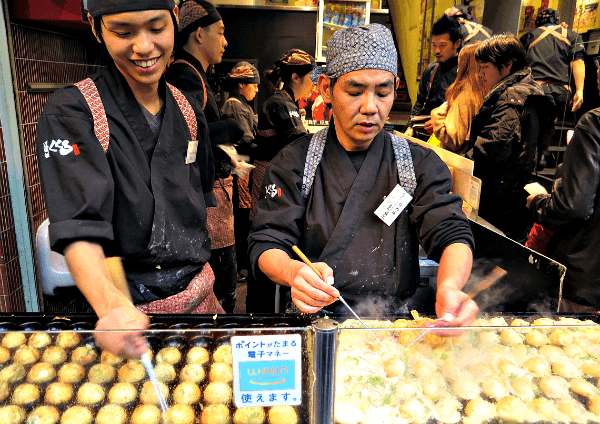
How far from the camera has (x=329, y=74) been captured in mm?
1533

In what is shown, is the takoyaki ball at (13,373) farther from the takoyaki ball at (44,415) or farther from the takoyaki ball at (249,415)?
the takoyaki ball at (249,415)

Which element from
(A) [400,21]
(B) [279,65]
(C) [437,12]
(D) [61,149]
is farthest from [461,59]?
(A) [400,21]

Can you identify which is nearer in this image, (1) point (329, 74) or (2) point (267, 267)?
(2) point (267, 267)

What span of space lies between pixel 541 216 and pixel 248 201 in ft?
10.1

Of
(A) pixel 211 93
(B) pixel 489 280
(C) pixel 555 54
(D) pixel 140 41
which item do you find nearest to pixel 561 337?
(B) pixel 489 280

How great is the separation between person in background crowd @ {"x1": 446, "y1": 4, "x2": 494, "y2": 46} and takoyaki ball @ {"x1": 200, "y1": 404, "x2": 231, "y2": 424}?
3.29 m

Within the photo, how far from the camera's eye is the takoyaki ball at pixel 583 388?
3.80 ft

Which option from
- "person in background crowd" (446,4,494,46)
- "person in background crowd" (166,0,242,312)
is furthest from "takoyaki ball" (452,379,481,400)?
"person in background crowd" (446,4,494,46)

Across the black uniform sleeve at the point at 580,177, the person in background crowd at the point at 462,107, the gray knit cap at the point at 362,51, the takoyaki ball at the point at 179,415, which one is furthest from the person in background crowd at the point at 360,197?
the person in background crowd at the point at 462,107

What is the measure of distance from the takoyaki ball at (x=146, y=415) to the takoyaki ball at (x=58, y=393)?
0.20 meters

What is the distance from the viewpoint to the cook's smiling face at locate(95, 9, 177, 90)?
132 centimetres

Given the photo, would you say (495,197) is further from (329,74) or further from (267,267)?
Answer: (267,267)

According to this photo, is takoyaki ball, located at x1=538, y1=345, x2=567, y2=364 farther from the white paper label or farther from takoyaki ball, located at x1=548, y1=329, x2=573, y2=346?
the white paper label

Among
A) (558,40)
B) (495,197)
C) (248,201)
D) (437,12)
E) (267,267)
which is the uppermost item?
(437,12)
